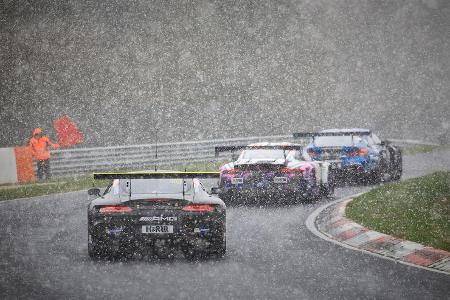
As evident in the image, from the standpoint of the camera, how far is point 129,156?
94.8 feet

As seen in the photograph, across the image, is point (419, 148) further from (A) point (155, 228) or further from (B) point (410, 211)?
(A) point (155, 228)

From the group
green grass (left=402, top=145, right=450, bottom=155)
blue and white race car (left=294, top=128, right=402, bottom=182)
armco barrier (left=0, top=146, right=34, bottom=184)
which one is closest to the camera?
blue and white race car (left=294, top=128, right=402, bottom=182)

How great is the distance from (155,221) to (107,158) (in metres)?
18.5

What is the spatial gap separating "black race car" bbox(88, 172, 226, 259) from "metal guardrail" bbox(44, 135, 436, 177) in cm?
1628

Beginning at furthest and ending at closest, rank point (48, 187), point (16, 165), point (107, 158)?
point (107, 158) < point (16, 165) < point (48, 187)

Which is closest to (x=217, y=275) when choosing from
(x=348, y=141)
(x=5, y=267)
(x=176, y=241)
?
(x=176, y=241)

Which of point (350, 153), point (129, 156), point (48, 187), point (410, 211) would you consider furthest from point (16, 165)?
point (410, 211)

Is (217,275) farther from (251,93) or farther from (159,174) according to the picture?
(251,93)

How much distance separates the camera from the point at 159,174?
9.48 metres

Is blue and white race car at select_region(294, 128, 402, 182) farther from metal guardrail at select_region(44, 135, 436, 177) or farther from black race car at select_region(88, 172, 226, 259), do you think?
black race car at select_region(88, 172, 226, 259)

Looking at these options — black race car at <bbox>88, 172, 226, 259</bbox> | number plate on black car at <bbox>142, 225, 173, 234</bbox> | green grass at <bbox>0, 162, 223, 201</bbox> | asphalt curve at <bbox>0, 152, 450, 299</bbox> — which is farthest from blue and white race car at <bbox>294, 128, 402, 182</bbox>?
number plate on black car at <bbox>142, 225, 173, 234</bbox>

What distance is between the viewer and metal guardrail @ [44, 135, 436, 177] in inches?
1027

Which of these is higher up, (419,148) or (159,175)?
(159,175)

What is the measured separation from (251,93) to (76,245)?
114 feet
